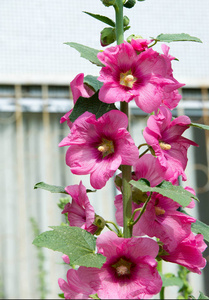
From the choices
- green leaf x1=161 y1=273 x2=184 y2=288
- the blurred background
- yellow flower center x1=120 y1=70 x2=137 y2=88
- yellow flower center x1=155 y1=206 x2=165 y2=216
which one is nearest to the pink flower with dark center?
yellow flower center x1=155 y1=206 x2=165 y2=216

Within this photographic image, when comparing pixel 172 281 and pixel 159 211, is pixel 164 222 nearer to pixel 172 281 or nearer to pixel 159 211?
pixel 159 211

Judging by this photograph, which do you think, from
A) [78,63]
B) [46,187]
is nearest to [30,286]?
[78,63]

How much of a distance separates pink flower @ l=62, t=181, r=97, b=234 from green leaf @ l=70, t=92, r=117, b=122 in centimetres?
7

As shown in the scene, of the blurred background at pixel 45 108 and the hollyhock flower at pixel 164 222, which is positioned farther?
the blurred background at pixel 45 108

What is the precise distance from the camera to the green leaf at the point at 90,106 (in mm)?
590

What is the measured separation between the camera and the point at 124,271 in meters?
0.55

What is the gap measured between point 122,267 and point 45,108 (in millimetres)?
2962

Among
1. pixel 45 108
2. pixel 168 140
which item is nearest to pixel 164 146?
pixel 168 140

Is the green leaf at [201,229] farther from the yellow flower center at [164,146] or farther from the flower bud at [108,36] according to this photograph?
the flower bud at [108,36]

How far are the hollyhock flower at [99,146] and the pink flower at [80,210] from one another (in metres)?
0.02

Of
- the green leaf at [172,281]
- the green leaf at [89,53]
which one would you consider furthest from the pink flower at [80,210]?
the green leaf at [172,281]

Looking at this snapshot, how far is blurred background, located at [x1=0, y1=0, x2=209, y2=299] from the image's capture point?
3135 millimetres

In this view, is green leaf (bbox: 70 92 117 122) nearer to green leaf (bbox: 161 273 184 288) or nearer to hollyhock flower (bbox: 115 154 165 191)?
hollyhock flower (bbox: 115 154 165 191)

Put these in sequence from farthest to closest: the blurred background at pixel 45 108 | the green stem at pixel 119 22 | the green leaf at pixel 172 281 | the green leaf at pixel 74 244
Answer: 1. the blurred background at pixel 45 108
2. the green leaf at pixel 172 281
3. the green stem at pixel 119 22
4. the green leaf at pixel 74 244
